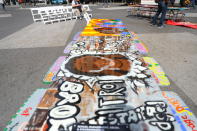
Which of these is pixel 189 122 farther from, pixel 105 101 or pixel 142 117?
pixel 105 101

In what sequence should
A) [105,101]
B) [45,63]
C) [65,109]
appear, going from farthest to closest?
[45,63] < [105,101] < [65,109]

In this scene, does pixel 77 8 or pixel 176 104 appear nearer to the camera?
pixel 176 104

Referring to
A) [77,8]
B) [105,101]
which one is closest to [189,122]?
[105,101]

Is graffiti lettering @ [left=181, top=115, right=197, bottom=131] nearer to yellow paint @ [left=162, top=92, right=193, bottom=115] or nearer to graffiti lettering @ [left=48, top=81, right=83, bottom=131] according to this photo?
yellow paint @ [left=162, top=92, right=193, bottom=115]

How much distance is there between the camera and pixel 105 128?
184 cm

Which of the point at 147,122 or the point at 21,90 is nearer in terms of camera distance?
the point at 147,122

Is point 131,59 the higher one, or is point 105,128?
point 131,59

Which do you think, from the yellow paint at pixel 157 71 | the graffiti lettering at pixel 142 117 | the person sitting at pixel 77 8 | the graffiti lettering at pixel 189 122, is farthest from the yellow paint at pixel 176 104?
the person sitting at pixel 77 8

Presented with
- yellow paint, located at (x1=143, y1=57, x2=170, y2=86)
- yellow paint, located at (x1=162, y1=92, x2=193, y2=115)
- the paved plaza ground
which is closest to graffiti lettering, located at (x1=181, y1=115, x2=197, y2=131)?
yellow paint, located at (x1=162, y1=92, x2=193, y2=115)

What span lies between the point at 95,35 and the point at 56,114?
4.35m

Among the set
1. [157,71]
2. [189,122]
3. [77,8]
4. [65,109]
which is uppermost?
[77,8]

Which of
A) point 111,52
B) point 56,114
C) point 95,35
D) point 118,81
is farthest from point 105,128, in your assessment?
point 95,35

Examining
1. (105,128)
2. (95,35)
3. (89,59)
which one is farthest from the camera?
(95,35)

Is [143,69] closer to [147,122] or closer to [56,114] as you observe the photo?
[147,122]
